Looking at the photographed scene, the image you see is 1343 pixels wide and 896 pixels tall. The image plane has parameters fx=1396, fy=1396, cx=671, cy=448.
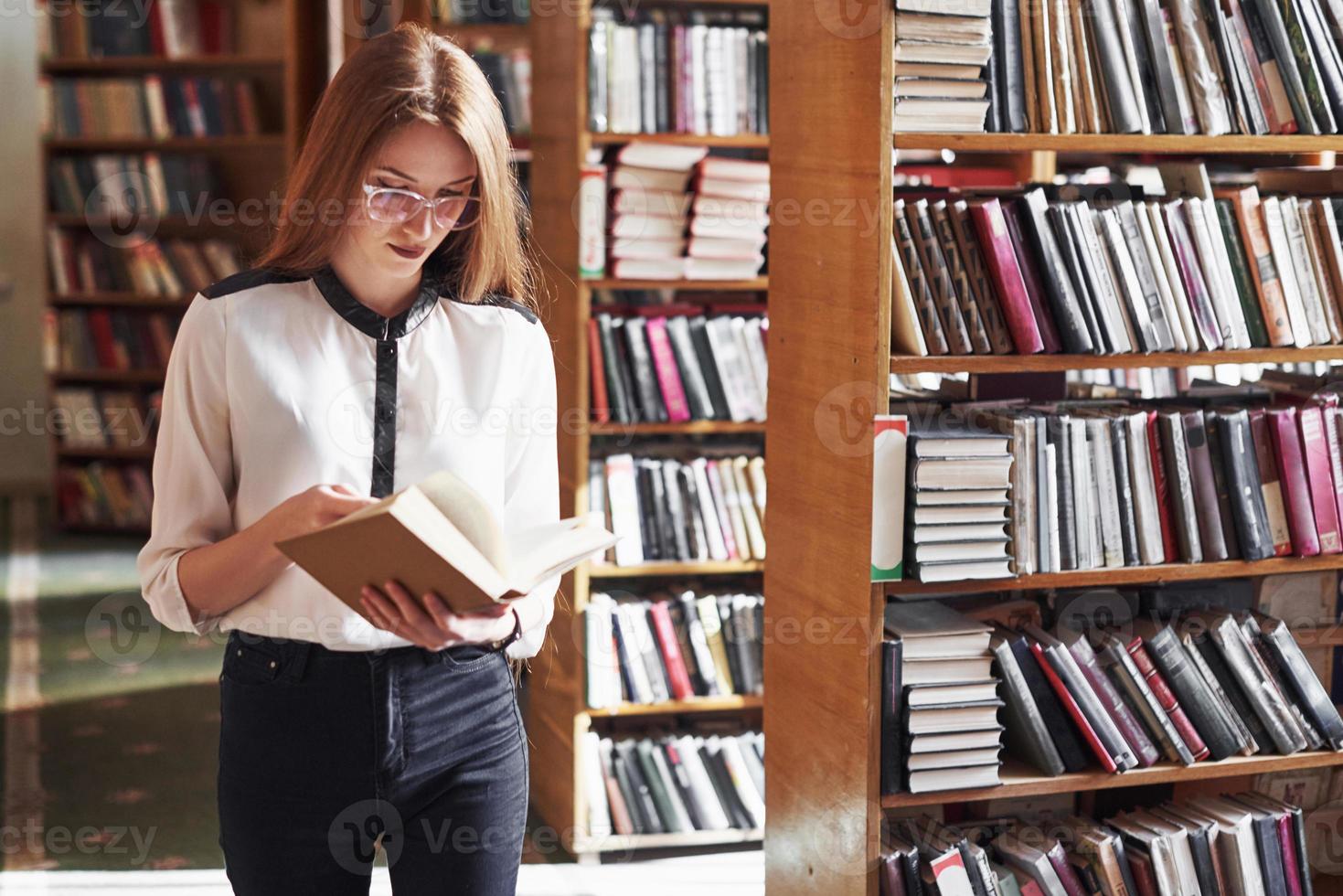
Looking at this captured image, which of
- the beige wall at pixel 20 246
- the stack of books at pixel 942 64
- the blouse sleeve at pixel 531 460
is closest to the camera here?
the blouse sleeve at pixel 531 460

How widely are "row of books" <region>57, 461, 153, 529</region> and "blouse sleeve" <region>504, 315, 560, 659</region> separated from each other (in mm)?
5982

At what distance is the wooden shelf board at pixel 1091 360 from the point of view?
2.22m

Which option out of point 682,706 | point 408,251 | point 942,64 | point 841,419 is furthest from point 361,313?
point 682,706

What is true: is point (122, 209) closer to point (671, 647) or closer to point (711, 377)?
point (711, 377)

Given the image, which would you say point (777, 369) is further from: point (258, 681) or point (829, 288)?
point (258, 681)

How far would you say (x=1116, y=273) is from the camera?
7.68ft

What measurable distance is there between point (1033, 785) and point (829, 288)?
→ 2.93 feet

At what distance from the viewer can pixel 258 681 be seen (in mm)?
1410

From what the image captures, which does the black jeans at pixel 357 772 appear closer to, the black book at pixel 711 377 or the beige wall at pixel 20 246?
the black book at pixel 711 377

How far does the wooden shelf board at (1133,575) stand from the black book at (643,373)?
1067mm

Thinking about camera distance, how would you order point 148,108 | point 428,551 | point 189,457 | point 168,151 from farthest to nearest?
point 168,151, point 148,108, point 189,457, point 428,551

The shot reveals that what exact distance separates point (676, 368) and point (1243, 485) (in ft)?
4.78

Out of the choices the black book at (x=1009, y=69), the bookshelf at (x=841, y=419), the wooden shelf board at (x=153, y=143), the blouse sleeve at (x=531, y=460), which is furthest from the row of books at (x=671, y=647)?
the wooden shelf board at (x=153, y=143)

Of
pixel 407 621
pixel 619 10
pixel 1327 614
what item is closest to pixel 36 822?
pixel 619 10
